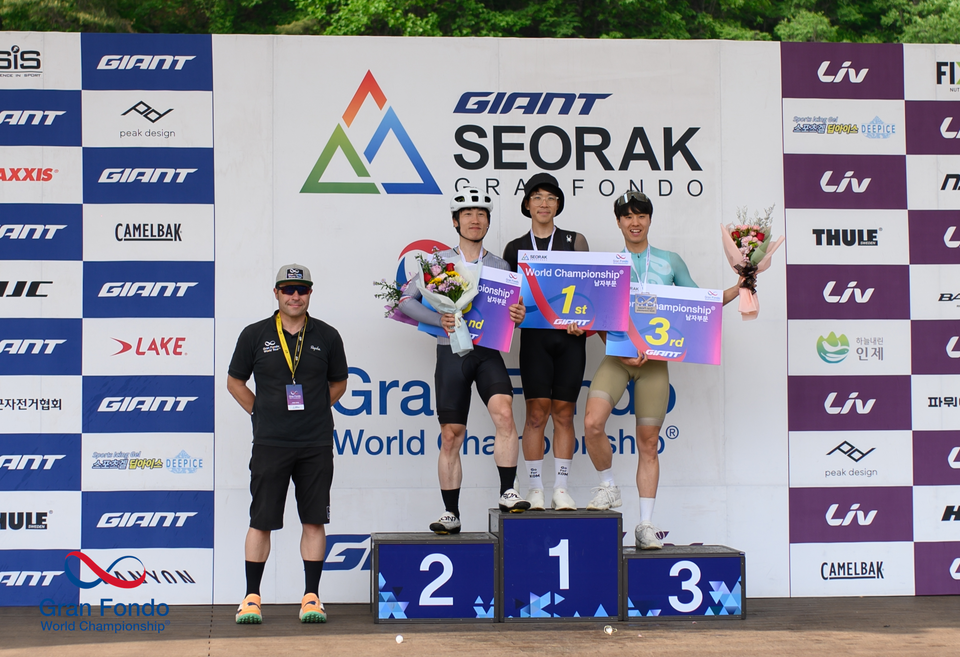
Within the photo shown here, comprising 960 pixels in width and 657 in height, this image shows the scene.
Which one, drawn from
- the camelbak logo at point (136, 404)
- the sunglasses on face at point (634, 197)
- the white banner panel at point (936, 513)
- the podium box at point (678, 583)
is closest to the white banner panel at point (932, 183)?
the white banner panel at point (936, 513)

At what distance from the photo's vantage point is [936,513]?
4.61 metres

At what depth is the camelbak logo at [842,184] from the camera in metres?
4.65

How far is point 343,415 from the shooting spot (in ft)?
14.7

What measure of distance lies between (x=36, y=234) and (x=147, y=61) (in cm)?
108

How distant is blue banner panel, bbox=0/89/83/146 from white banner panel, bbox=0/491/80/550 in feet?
6.04

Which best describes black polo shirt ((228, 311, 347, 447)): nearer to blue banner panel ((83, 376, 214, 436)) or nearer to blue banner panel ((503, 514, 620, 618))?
blue banner panel ((83, 376, 214, 436))

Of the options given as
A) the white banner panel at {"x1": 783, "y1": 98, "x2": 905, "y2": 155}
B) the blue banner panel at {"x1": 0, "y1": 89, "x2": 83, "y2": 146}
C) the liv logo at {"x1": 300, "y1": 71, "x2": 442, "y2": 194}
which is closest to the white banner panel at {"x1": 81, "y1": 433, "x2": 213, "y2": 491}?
the liv logo at {"x1": 300, "y1": 71, "x2": 442, "y2": 194}

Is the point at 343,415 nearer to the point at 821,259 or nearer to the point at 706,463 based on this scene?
the point at 706,463

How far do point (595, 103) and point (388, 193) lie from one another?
4.06 ft

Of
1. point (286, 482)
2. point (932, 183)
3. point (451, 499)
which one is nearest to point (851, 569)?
point (932, 183)

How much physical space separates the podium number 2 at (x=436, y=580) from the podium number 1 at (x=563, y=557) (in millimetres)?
476

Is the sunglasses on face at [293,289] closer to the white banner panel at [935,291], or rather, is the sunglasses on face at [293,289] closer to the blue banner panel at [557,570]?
the blue banner panel at [557,570]

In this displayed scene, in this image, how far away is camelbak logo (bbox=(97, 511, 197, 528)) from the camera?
14.3 ft

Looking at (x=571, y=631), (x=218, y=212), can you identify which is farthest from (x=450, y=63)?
(x=571, y=631)
